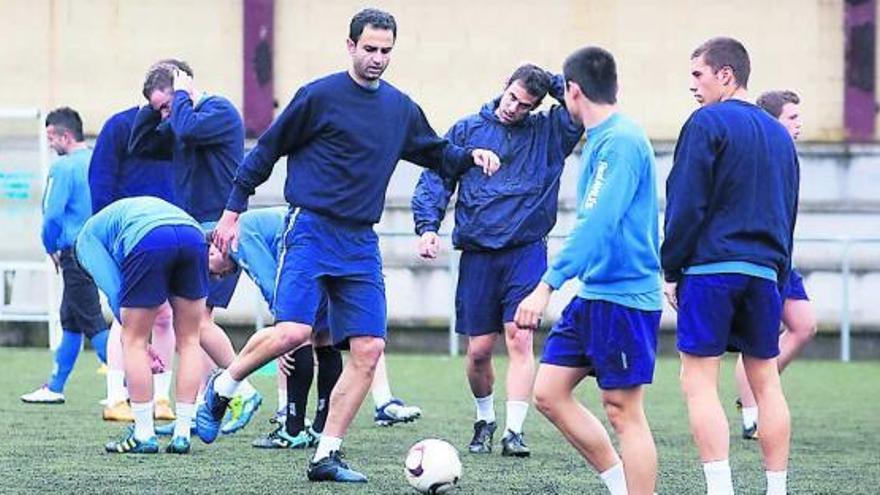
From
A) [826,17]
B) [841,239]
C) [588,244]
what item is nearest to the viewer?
[588,244]

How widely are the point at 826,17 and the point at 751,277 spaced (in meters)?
13.8

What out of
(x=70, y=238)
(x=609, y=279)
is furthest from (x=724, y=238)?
(x=70, y=238)

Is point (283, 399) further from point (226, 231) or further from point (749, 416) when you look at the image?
point (749, 416)

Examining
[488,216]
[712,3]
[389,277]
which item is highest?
[712,3]

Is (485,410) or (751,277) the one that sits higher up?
(751,277)

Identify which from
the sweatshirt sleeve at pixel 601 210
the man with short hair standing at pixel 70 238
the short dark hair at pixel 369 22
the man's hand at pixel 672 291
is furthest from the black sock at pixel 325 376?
the man with short hair standing at pixel 70 238

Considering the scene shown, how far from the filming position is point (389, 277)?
21641 mm

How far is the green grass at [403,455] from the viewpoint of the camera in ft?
29.6

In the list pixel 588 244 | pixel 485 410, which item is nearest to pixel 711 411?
pixel 588 244

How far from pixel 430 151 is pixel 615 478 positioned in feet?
7.24

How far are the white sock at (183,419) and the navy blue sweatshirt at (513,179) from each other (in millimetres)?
1764

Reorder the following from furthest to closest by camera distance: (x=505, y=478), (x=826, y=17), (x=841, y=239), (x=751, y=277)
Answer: (x=826, y=17) < (x=841, y=239) < (x=505, y=478) < (x=751, y=277)

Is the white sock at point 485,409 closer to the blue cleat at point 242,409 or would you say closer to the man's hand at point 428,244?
the man's hand at point 428,244

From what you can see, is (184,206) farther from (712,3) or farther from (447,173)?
(712,3)
